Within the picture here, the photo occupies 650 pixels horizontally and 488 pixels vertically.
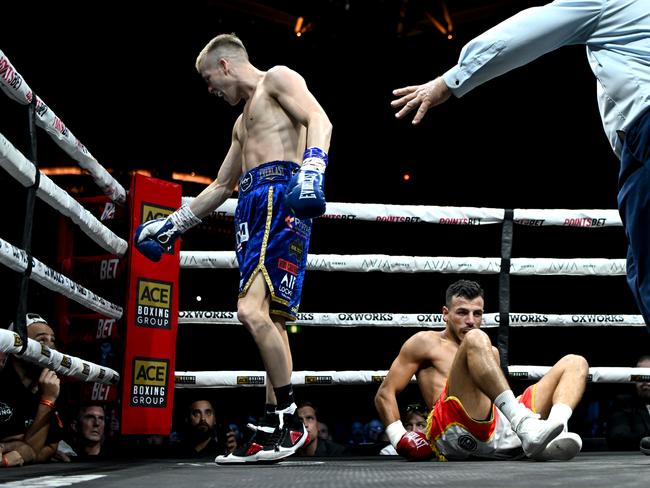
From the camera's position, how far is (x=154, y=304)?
3152mm

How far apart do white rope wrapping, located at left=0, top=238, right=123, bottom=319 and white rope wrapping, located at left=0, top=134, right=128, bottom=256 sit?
0.19 meters

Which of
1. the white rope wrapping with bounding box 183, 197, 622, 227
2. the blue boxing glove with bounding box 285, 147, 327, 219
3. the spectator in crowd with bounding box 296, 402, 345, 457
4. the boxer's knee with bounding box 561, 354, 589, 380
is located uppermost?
the white rope wrapping with bounding box 183, 197, 622, 227

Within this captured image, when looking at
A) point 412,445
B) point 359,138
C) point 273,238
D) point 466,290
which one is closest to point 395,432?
point 412,445

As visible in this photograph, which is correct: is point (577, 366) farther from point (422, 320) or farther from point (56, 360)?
point (56, 360)

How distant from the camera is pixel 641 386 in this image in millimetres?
3756

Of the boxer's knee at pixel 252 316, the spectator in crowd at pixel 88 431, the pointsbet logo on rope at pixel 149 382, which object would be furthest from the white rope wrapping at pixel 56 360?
the boxer's knee at pixel 252 316

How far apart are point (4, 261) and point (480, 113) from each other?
21.0ft

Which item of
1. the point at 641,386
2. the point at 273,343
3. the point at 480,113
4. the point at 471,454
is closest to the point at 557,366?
the point at 471,454

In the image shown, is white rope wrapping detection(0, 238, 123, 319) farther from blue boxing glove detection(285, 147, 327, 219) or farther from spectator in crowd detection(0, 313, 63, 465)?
blue boxing glove detection(285, 147, 327, 219)

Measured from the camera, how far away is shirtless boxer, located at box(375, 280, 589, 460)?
2.21 metres

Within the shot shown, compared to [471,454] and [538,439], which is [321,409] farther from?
[538,439]

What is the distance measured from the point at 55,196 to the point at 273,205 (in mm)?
652

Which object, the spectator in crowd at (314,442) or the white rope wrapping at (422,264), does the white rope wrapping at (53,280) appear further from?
the spectator in crowd at (314,442)

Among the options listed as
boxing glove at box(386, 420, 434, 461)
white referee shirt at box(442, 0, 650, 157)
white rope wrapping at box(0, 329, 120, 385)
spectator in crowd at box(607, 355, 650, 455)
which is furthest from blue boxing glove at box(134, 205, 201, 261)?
spectator in crowd at box(607, 355, 650, 455)
